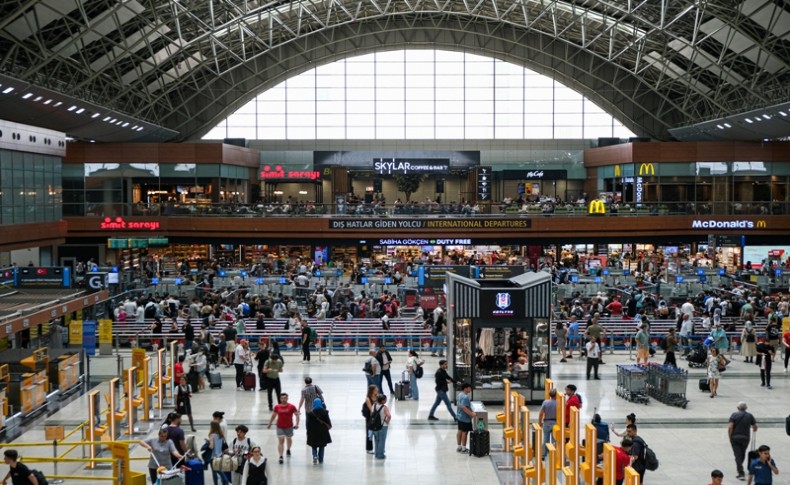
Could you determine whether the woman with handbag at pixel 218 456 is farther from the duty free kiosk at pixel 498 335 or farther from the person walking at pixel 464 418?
the duty free kiosk at pixel 498 335

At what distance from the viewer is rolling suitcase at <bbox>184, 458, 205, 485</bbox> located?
13.9m

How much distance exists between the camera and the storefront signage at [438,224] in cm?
4878

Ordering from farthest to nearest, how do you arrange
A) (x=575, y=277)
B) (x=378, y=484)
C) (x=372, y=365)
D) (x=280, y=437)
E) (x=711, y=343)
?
(x=575, y=277) < (x=711, y=343) < (x=372, y=365) < (x=280, y=437) < (x=378, y=484)

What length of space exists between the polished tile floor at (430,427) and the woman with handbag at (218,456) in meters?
0.67

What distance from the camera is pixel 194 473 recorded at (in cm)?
1388

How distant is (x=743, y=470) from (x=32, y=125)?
36.9 meters

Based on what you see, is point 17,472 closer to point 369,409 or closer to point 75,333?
point 369,409

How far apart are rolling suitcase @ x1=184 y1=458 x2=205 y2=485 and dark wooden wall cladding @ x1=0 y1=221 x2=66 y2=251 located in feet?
94.3

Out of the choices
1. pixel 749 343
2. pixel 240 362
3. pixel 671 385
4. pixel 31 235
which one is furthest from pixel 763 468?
pixel 31 235

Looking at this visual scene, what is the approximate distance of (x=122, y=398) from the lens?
17953mm

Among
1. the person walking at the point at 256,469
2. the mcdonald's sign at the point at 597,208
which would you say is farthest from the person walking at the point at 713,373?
the mcdonald's sign at the point at 597,208

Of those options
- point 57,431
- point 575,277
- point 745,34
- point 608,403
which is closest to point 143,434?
point 57,431

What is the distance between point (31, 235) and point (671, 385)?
3158 centimetres

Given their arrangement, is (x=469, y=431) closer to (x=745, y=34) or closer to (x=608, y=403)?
(x=608, y=403)
